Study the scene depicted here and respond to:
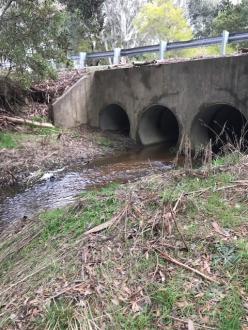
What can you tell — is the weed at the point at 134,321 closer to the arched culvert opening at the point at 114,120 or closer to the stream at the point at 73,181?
the stream at the point at 73,181

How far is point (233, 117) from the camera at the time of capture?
14828 millimetres

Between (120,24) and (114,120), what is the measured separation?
19267 millimetres

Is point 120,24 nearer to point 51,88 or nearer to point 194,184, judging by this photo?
point 51,88

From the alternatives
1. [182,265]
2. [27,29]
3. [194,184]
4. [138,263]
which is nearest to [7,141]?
[27,29]

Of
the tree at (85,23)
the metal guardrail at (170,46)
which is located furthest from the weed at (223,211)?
the tree at (85,23)

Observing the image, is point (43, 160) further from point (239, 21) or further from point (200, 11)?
point (200, 11)

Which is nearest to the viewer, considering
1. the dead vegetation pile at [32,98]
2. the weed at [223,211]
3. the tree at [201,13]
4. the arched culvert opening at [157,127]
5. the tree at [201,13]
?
the weed at [223,211]

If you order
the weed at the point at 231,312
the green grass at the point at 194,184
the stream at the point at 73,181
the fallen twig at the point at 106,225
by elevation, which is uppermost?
the green grass at the point at 194,184

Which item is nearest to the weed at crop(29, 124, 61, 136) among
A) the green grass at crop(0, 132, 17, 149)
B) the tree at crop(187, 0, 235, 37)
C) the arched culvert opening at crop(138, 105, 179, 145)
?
the green grass at crop(0, 132, 17, 149)

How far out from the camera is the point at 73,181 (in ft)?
35.9

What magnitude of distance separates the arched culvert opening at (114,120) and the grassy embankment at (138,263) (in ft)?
34.9

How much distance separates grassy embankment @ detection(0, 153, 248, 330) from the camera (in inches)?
144

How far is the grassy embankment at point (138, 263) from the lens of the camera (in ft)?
12.0

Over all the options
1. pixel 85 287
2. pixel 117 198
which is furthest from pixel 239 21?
pixel 85 287
